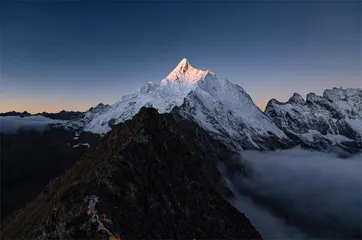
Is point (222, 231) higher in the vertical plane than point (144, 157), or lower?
lower

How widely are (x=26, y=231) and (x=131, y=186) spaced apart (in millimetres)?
73430

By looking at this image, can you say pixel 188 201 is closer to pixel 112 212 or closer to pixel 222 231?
pixel 222 231

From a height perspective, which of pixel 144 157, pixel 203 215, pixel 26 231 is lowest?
pixel 26 231

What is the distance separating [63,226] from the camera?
127m

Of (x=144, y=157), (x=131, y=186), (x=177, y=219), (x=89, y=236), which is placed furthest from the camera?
(x=144, y=157)

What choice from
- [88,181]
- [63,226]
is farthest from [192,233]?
[63,226]

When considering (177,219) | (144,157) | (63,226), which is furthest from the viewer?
(144,157)

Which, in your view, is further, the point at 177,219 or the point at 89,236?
the point at 177,219

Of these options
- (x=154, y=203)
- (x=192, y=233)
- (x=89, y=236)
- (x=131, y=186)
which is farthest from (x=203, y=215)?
(x=89, y=236)

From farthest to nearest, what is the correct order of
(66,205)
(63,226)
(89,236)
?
1. (66,205)
2. (63,226)
3. (89,236)

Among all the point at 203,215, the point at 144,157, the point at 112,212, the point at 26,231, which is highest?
the point at 144,157

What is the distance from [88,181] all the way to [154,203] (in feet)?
99.6

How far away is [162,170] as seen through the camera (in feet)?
633

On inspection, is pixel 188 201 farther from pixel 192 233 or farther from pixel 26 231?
pixel 26 231
